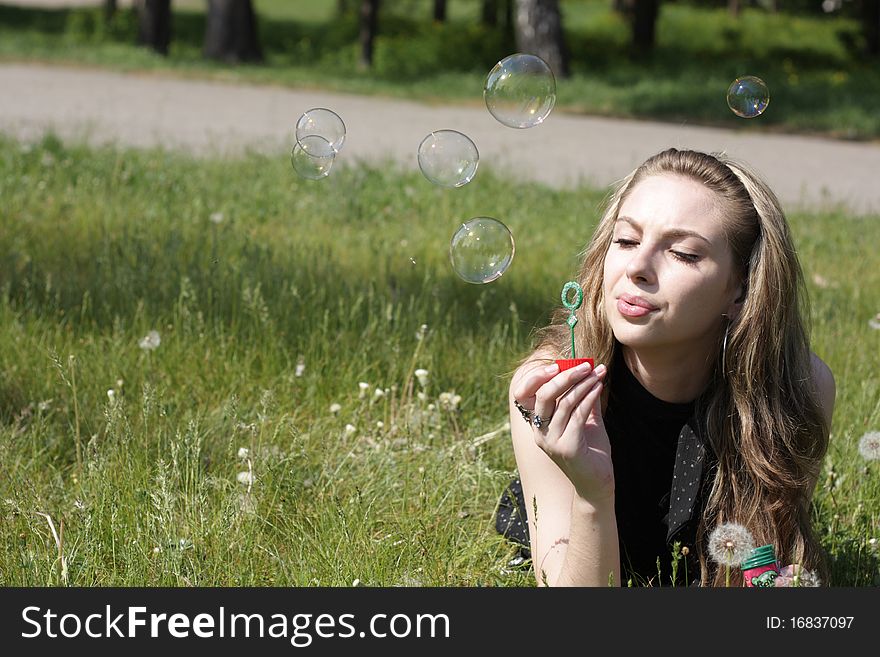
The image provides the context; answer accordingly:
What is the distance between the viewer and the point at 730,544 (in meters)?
2.50

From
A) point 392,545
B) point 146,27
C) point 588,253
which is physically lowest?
point 392,545

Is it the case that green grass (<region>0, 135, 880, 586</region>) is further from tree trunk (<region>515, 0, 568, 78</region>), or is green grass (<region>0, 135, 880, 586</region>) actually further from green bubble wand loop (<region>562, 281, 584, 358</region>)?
tree trunk (<region>515, 0, 568, 78</region>)

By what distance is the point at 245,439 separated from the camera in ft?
11.0

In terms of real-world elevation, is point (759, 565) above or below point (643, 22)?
below

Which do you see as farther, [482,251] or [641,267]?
[482,251]

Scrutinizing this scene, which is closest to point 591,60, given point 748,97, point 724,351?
point 748,97

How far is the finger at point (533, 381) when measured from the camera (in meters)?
2.30

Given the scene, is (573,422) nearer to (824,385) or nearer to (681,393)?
(681,393)

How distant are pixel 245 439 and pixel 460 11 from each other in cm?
4967

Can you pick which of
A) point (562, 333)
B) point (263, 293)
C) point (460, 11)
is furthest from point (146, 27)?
point (460, 11)

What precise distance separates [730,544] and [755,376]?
39cm

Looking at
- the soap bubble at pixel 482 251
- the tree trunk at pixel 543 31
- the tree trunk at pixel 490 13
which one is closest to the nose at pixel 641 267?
the soap bubble at pixel 482 251

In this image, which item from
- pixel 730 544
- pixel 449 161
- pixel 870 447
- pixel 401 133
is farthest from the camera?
pixel 401 133
